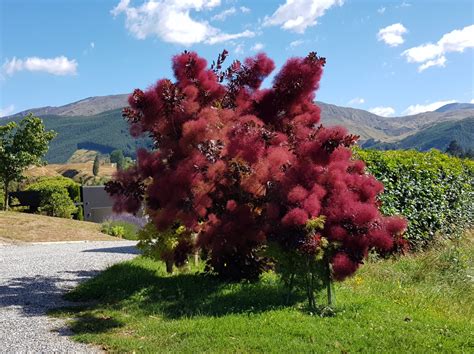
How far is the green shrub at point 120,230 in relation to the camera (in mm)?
20666

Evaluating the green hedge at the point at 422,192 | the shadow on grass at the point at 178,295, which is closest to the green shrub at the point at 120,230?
the shadow on grass at the point at 178,295

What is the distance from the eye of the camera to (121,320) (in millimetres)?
6215

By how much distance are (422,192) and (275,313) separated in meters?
6.80

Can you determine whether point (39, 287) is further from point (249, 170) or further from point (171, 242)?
point (249, 170)

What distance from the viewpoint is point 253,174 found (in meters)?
6.70

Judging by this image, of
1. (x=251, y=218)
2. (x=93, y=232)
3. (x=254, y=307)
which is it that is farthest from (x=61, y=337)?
(x=93, y=232)

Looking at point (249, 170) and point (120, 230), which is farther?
point (120, 230)

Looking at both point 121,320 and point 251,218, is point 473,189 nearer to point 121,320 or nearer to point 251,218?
point 251,218

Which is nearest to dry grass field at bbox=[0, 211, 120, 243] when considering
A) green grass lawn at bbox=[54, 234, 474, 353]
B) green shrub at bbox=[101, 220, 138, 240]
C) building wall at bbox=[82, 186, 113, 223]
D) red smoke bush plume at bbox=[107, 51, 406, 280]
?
green shrub at bbox=[101, 220, 138, 240]

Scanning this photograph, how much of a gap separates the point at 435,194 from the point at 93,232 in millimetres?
13463

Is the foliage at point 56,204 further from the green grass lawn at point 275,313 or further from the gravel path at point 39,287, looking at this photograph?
the green grass lawn at point 275,313

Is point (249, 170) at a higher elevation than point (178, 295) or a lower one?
higher

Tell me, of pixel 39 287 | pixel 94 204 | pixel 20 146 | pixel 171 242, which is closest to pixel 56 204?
pixel 20 146

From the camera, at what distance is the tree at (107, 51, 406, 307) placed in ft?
19.5
